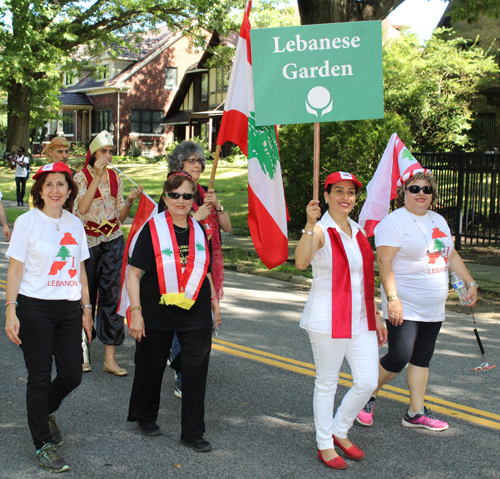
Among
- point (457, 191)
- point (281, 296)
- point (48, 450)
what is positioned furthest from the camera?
point (457, 191)

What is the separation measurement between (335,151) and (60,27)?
23765 mm

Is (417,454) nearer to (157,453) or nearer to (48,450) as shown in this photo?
(157,453)

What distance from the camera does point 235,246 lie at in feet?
44.0

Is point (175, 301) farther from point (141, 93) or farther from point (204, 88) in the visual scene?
point (141, 93)

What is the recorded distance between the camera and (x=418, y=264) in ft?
14.3

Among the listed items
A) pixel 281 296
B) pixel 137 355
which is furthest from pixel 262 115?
pixel 281 296

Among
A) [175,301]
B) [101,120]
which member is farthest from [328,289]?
[101,120]

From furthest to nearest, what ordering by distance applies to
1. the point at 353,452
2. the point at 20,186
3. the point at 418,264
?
the point at 20,186 → the point at 418,264 → the point at 353,452

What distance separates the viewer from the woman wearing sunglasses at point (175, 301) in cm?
405

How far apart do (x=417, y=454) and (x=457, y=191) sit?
32.8 ft

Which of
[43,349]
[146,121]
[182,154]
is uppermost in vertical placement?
[146,121]

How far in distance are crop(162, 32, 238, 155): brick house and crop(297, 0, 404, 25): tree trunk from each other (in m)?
28.8

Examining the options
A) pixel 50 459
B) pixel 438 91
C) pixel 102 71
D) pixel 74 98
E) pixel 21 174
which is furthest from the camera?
pixel 74 98

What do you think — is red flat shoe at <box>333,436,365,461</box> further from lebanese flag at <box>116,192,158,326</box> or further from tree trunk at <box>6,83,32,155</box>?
tree trunk at <box>6,83,32,155</box>
